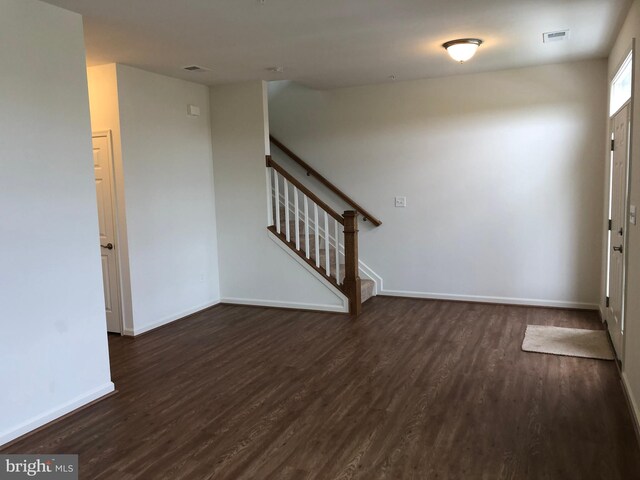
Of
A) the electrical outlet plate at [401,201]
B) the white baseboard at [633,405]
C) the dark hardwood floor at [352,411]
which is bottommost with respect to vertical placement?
the dark hardwood floor at [352,411]

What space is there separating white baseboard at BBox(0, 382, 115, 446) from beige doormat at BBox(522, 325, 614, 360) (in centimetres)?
335

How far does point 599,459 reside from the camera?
8.25 feet

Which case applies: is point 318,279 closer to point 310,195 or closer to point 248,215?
point 310,195

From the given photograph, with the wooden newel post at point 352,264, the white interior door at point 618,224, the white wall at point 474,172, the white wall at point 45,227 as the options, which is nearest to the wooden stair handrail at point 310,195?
the wooden newel post at point 352,264

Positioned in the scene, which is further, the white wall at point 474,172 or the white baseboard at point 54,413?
the white wall at point 474,172

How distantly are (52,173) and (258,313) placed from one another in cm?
294

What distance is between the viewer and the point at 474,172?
564 centimetres

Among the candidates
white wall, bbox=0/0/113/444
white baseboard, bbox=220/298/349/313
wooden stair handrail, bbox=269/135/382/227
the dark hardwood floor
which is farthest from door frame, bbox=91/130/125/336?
wooden stair handrail, bbox=269/135/382/227

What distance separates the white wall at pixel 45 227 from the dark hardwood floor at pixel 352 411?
29 cm

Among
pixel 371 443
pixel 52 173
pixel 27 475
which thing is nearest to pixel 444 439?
pixel 371 443

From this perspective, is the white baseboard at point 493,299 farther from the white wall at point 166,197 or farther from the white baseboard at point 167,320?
the white wall at point 166,197

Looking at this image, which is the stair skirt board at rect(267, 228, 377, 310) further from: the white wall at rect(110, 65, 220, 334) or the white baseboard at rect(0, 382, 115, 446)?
the white baseboard at rect(0, 382, 115, 446)

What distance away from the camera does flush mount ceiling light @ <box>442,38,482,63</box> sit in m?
4.07

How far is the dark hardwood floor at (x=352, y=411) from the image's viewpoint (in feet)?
8.37
